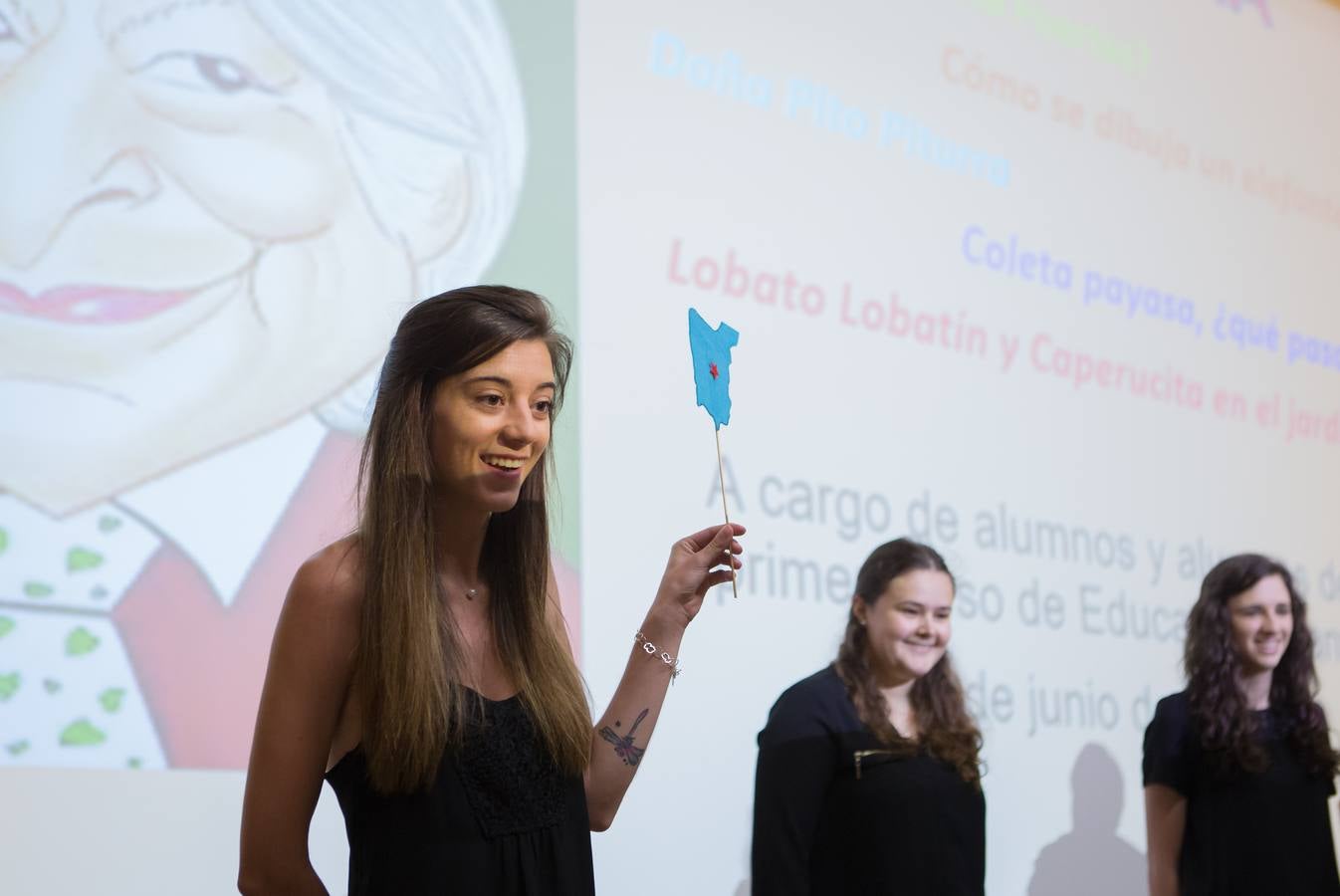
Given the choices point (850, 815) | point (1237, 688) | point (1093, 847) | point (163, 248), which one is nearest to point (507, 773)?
point (850, 815)

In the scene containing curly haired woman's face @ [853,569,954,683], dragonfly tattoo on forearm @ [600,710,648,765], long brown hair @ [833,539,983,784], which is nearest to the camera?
dragonfly tattoo on forearm @ [600,710,648,765]

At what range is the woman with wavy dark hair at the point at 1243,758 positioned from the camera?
10.4ft

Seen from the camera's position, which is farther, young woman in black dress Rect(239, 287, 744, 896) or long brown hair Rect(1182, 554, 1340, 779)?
long brown hair Rect(1182, 554, 1340, 779)

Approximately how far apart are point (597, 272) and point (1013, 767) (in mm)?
1704

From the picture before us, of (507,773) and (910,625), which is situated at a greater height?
(910,625)

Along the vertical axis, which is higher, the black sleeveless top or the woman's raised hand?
the woman's raised hand

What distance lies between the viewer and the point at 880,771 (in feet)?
9.30

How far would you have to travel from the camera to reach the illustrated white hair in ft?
9.71

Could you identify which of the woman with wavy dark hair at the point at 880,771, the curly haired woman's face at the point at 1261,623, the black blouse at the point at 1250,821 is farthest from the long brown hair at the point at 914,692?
the curly haired woman's face at the point at 1261,623

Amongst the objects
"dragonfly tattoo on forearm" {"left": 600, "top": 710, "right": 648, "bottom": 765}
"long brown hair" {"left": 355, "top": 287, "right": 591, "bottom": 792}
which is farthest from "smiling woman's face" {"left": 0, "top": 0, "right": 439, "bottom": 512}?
"dragonfly tattoo on forearm" {"left": 600, "top": 710, "right": 648, "bottom": 765}

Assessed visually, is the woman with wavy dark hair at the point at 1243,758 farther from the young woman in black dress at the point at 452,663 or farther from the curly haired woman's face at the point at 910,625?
the young woman in black dress at the point at 452,663

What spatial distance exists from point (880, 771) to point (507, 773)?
1.35 m

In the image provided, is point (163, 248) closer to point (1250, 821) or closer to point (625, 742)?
point (625, 742)

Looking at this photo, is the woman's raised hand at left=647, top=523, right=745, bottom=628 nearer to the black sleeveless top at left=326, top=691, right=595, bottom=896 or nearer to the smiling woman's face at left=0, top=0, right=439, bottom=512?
the black sleeveless top at left=326, top=691, right=595, bottom=896
